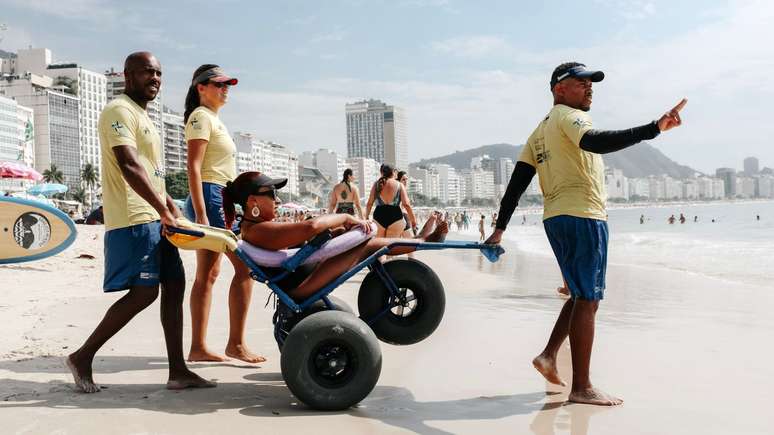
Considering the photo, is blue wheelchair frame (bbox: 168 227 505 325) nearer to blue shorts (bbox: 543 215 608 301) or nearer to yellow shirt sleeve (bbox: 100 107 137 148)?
blue shorts (bbox: 543 215 608 301)

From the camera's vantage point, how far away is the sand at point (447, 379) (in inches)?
127

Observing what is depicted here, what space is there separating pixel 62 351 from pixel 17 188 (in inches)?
4157

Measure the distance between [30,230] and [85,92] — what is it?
14091 centimetres

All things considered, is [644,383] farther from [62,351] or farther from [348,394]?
[62,351]

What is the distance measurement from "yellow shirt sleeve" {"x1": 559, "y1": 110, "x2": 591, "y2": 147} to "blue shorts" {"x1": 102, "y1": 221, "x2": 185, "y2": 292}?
2.41m

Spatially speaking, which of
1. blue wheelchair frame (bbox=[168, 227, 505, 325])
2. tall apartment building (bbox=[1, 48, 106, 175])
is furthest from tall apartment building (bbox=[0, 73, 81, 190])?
blue wheelchair frame (bbox=[168, 227, 505, 325])

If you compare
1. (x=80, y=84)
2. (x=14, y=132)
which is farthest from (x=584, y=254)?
(x=80, y=84)

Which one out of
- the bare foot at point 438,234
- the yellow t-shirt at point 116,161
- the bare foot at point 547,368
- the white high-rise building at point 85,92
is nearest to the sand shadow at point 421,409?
the bare foot at point 547,368

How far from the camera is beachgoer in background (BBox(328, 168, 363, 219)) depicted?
9.94 m

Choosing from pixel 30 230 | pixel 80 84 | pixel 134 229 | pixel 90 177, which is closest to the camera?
pixel 134 229

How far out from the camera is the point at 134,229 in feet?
12.3

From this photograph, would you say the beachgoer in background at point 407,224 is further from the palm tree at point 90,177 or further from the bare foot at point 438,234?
the palm tree at point 90,177

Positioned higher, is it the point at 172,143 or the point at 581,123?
the point at 172,143

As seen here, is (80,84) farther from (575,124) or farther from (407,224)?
(575,124)
